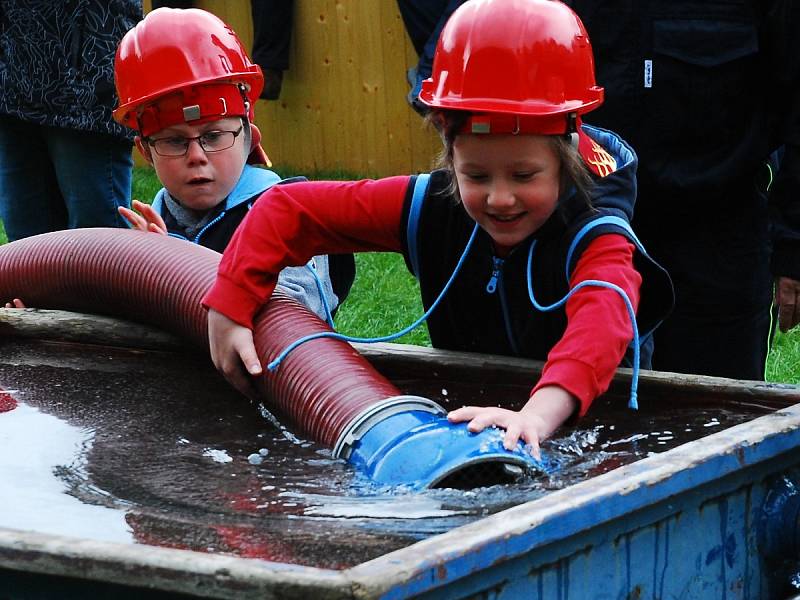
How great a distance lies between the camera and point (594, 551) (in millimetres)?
2494

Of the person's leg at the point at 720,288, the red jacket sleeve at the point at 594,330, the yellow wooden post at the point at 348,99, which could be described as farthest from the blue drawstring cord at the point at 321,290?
the yellow wooden post at the point at 348,99

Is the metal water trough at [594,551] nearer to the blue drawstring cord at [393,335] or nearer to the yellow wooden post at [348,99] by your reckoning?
the blue drawstring cord at [393,335]

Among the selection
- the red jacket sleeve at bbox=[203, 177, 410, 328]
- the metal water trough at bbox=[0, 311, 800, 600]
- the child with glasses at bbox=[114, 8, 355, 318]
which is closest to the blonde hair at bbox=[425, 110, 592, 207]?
→ the red jacket sleeve at bbox=[203, 177, 410, 328]

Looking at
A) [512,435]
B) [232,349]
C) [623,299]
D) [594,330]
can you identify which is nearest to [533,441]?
[512,435]

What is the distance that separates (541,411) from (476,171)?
604mm

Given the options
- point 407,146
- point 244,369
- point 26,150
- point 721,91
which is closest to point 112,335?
point 244,369

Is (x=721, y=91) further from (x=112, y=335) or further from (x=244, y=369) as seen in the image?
(x=112, y=335)

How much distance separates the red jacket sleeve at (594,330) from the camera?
2.97 meters

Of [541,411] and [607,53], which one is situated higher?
[607,53]

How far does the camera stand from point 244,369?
3.60 meters

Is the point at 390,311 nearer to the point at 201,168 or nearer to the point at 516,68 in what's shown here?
Result: the point at 201,168

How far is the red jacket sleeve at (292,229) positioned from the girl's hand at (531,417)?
0.81 meters

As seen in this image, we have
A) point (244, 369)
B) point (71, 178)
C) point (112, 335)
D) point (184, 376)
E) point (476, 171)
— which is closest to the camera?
point (476, 171)

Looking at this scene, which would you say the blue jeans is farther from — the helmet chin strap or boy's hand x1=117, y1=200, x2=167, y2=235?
the helmet chin strap
